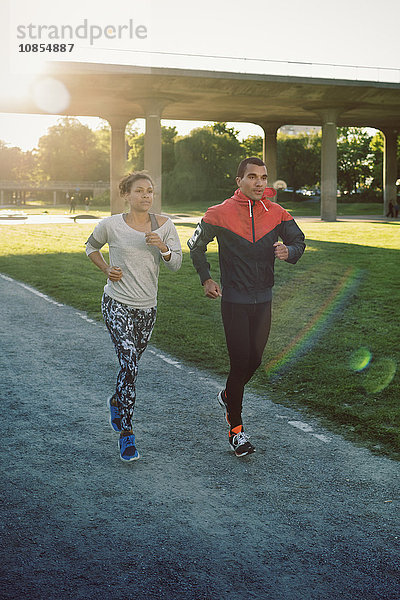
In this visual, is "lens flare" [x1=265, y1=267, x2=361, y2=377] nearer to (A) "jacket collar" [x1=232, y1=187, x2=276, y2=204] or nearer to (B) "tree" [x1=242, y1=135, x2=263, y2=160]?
(A) "jacket collar" [x1=232, y1=187, x2=276, y2=204]

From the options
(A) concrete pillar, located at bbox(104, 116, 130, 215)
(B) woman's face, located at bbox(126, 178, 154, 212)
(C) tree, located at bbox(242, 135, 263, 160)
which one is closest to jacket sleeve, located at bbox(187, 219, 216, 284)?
(B) woman's face, located at bbox(126, 178, 154, 212)

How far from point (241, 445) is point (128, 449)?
0.84 m

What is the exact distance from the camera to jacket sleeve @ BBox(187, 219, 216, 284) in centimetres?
535

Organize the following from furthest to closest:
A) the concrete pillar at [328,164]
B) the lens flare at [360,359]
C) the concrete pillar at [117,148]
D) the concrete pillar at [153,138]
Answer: the concrete pillar at [117,148] < the concrete pillar at [328,164] < the concrete pillar at [153,138] < the lens flare at [360,359]

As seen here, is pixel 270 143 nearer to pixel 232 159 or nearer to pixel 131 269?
pixel 232 159

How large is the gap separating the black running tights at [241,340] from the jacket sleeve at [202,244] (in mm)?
293

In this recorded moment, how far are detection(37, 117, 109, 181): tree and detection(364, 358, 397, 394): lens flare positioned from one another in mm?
114662

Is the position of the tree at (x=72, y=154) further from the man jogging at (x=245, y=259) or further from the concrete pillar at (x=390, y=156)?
the man jogging at (x=245, y=259)

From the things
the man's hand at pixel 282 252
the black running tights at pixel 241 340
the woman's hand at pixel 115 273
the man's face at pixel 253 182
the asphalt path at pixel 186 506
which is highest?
the man's face at pixel 253 182

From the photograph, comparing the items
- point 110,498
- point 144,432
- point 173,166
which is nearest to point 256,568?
point 110,498

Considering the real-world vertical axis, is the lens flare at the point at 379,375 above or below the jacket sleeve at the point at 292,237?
below

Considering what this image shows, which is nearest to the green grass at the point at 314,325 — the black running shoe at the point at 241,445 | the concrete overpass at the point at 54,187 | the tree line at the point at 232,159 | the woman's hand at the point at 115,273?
the black running shoe at the point at 241,445

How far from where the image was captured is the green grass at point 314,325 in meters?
6.79

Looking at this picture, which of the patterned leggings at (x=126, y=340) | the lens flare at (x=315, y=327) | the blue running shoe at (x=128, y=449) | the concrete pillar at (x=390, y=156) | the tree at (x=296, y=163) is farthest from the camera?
the tree at (x=296, y=163)
